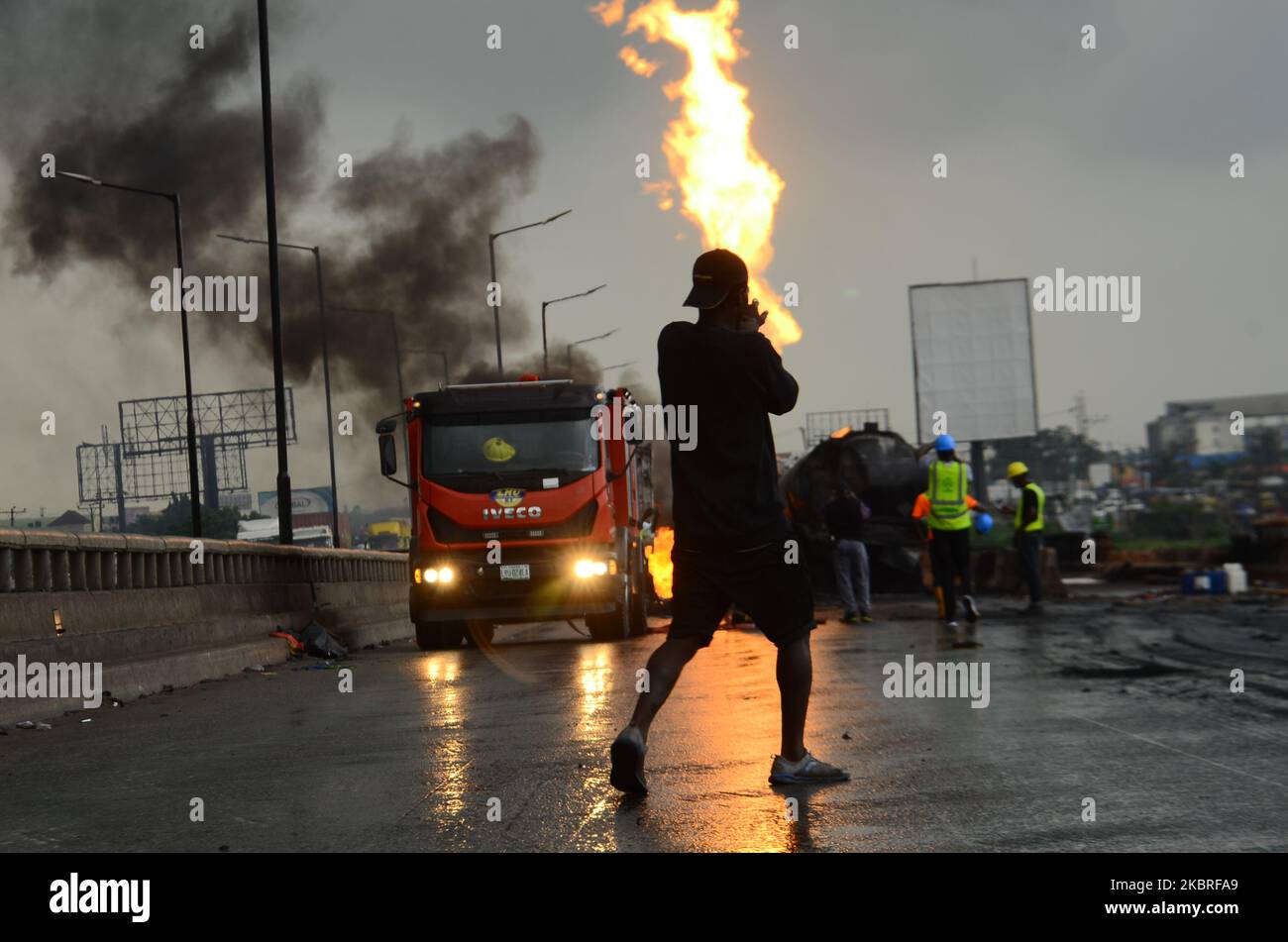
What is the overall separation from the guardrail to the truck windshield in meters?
2.46

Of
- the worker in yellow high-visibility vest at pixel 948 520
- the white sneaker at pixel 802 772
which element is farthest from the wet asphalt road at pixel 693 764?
the worker in yellow high-visibility vest at pixel 948 520

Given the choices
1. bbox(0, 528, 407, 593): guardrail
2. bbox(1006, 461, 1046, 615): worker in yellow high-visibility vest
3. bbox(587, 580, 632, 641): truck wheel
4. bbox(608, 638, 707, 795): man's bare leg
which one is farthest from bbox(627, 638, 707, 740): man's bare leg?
bbox(1006, 461, 1046, 615): worker in yellow high-visibility vest

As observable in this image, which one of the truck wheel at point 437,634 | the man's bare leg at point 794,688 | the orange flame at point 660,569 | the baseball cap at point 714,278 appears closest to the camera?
the man's bare leg at point 794,688

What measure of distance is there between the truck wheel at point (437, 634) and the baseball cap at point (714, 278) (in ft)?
43.5

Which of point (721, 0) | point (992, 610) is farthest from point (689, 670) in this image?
point (721, 0)

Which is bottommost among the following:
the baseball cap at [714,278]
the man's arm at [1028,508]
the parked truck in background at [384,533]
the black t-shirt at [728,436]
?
the parked truck in background at [384,533]

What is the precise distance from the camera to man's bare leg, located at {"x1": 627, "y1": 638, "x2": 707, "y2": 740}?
6.46 meters

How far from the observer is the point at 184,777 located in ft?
25.9

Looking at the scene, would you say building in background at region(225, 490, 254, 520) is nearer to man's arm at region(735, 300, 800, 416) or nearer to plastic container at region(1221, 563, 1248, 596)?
plastic container at region(1221, 563, 1248, 596)

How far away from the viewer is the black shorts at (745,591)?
6.54 metres

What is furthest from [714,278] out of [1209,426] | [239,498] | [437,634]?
[239,498]

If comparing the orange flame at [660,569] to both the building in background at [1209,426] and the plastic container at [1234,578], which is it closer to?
the plastic container at [1234,578]

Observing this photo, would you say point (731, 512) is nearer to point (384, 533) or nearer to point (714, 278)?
point (714, 278)

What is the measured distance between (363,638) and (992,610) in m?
7.90
